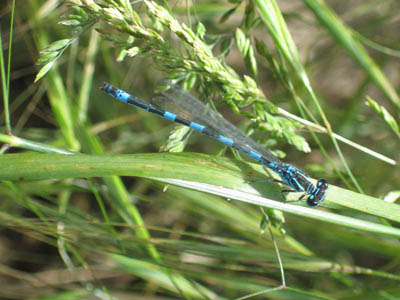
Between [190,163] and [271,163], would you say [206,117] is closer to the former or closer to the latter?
[271,163]

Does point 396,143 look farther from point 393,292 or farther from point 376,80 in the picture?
point 393,292

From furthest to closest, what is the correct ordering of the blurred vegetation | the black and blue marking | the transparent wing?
the transparent wing
the black and blue marking
the blurred vegetation

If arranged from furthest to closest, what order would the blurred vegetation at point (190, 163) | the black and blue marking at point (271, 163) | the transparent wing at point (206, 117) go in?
the transparent wing at point (206, 117) < the black and blue marking at point (271, 163) < the blurred vegetation at point (190, 163)

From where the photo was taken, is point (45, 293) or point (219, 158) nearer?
point (219, 158)

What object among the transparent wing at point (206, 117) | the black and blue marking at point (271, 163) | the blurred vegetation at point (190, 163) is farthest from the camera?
the transparent wing at point (206, 117)

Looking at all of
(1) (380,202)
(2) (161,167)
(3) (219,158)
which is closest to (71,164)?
(2) (161,167)
